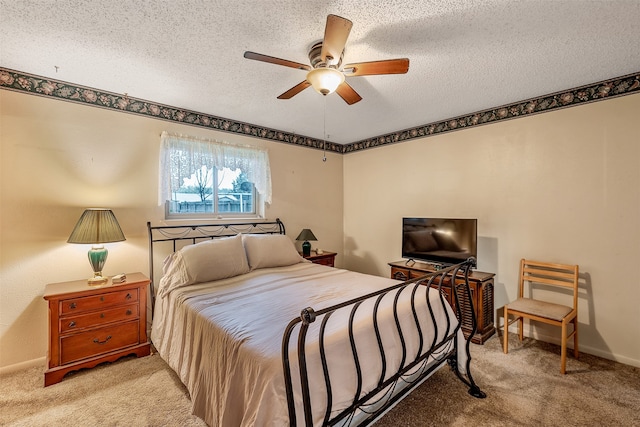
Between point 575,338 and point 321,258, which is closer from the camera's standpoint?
point 575,338

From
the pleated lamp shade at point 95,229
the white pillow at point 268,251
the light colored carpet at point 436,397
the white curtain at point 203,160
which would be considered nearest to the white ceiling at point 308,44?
the white curtain at point 203,160

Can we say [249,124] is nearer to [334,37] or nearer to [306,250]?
[306,250]

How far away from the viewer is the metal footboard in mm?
1126

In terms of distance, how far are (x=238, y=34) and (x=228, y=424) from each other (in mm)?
2326

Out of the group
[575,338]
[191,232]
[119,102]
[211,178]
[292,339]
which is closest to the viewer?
[292,339]

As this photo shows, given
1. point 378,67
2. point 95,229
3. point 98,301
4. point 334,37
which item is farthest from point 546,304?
point 95,229

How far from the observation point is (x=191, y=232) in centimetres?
335

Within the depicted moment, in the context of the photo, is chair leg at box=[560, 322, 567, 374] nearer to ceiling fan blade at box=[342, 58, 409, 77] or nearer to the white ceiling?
the white ceiling

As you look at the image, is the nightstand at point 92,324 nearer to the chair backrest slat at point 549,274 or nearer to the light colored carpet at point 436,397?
the light colored carpet at point 436,397

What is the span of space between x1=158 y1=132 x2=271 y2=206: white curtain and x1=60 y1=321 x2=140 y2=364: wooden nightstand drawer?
130cm

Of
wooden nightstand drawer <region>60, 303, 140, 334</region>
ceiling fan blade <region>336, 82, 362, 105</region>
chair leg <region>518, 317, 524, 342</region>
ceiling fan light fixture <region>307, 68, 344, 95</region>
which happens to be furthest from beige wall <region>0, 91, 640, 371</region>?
ceiling fan light fixture <region>307, 68, 344, 95</region>

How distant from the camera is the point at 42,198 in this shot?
2.49 meters

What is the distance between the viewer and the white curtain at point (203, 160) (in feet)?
10.2

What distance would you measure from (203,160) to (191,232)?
2.91 feet
